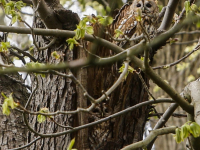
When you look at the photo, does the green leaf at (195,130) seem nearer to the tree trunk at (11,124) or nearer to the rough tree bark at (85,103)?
the rough tree bark at (85,103)

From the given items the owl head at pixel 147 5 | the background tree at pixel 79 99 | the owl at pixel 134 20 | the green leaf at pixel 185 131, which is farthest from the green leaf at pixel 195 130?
the owl head at pixel 147 5

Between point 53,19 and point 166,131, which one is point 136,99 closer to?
point 166,131

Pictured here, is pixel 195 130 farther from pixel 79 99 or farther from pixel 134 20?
pixel 134 20

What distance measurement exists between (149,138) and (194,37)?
522 cm

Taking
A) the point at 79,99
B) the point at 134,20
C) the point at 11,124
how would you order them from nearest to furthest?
the point at 79,99 < the point at 134,20 < the point at 11,124

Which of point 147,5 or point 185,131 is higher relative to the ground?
point 147,5

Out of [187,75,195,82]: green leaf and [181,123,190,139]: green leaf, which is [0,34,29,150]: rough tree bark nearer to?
[181,123,190,139]: green leaf

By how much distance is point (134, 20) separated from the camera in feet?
8.58

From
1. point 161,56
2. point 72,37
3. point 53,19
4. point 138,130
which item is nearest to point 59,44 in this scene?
point 53,19

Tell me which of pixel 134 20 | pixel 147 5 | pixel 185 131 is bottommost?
pixel 185 131

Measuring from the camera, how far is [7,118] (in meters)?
2.99

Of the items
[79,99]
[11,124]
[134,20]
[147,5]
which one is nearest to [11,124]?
[11,124]

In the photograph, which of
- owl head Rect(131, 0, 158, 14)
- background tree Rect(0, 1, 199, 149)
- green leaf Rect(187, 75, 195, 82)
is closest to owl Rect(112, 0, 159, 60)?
owl head Rect(131, 0, 158, 14)

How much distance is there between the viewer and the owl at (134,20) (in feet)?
8.46
